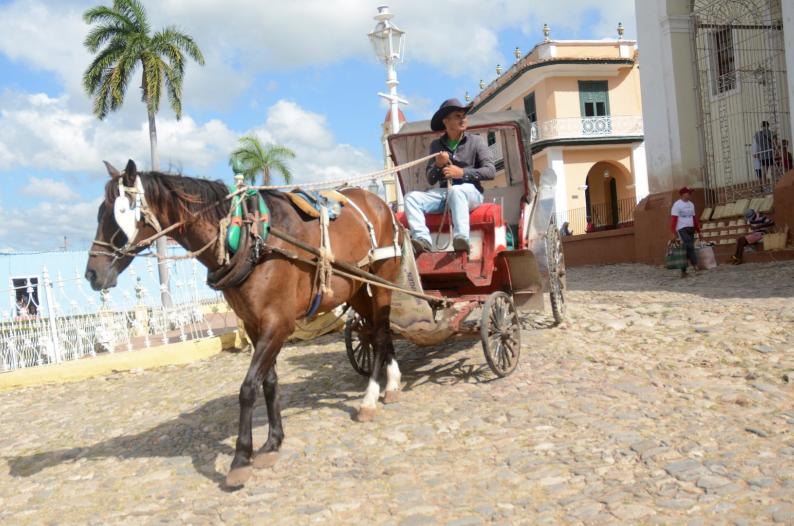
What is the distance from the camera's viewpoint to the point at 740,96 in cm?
1420

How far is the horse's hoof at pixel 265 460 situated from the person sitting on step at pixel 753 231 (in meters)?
10.3

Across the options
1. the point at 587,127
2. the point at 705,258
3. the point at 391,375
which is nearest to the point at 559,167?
the point at 587,127

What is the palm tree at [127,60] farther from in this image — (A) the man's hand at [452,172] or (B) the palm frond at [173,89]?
(A) the man's hand at [452,172]

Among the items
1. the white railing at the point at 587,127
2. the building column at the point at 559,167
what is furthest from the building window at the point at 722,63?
the building column at the point at 559,167

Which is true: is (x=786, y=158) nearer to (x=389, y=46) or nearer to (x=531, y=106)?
(x=389, y=46)

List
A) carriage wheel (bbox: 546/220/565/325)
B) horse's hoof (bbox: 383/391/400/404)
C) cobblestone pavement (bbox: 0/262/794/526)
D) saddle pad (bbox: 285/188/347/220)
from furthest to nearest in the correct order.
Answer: carriage wheel (bbox: 546/220/565/325), horse's hoof (bbox: 383/391/400/404), saddle pad (bbox: 285/188/347/220), cobblestone pavement (bbox: 0/262/794/526)

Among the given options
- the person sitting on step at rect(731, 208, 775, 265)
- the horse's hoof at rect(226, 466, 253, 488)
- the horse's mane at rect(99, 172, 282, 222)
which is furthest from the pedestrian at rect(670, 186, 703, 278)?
the horse's hoof at rect(226, 466, 253, 488)

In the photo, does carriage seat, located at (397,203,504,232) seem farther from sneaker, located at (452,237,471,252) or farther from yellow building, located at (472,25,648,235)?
yellow building, located at (472,25,648,235)

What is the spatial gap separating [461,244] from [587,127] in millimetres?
24438

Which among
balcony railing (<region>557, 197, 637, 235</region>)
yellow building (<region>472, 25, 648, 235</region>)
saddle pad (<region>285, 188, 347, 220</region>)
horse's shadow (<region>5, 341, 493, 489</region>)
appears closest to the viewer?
saddle pad (<region>285, 188, 347, 220</region>)

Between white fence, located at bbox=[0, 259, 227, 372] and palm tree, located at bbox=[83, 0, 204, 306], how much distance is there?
13.7 meters

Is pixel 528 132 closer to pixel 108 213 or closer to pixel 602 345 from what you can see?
pixel 602 345

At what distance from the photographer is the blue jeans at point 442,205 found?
5.62m

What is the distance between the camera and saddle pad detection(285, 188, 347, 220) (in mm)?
4625
